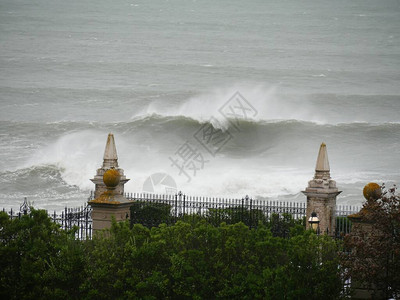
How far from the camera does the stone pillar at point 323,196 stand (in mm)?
22062

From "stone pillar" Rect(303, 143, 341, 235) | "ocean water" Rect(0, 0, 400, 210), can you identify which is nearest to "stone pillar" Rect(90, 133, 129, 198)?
"stone pillar" Rect(303, 143, 341, 235)

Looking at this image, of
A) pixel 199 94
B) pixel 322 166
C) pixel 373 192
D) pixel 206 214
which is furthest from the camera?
pixel 199 94

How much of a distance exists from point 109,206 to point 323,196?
18.2 ft

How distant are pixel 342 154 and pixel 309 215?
35.8m

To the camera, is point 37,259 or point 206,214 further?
point 206,214

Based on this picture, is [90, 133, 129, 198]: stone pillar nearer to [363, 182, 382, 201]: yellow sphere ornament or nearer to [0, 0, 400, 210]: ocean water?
[363, 182, 382, 201]: yellow sphere ornament

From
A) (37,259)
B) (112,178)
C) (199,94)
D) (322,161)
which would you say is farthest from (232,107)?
(37,259)

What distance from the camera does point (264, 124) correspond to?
6450 centimetres

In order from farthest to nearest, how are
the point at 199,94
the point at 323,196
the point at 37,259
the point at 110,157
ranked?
1. the point at 199,94
2. the point at 110,157
3. the point at 323,196
4. the point at 37,259

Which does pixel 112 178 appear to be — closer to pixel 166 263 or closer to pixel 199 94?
pixel 166 263

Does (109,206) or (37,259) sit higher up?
(109,206)

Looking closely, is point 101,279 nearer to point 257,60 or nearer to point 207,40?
point 257,60

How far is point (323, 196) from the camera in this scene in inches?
866

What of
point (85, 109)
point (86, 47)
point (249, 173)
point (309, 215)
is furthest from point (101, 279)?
point (86, 47)
